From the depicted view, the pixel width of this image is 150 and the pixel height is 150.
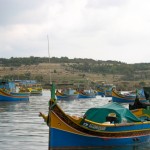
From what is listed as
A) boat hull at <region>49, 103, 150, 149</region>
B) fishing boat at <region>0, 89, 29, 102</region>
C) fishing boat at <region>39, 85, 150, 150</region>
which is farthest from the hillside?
boat hull at <region>49, 103, 150, 149</region>

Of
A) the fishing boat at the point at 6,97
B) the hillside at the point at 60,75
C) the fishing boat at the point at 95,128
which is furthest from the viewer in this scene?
the hillside at the point at 60,75

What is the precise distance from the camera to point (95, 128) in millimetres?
19812

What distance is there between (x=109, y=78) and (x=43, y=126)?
152 metres

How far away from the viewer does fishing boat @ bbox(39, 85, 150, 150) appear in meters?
19.3

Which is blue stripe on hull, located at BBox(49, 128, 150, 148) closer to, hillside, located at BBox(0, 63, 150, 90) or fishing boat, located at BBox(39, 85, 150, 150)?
fishing boat, located at BBox(39, 85, 150, 150)

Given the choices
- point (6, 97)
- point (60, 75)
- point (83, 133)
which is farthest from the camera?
point (60, 75)

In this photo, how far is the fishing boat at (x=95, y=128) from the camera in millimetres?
19312

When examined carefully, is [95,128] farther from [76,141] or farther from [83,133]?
[76,141]

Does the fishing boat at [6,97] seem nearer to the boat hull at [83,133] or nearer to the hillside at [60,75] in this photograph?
the boat hull at [83,133]

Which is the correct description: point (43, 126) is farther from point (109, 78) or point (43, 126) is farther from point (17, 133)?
point (109, 78)

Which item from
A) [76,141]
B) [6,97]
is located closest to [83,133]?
[76,141]

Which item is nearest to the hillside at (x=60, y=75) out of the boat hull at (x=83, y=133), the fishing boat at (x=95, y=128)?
the fishing boat at (x=95, y=128)

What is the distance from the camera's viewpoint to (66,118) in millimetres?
19406

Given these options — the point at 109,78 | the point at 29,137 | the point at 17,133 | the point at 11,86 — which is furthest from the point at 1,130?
the point at 109,78
